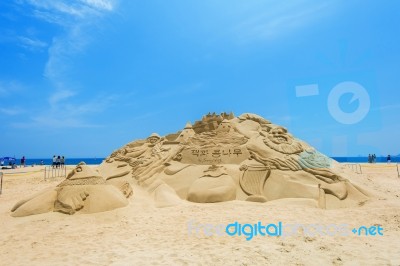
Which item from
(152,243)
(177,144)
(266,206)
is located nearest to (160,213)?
(152,243)

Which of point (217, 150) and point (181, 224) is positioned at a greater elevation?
point (217, 150)

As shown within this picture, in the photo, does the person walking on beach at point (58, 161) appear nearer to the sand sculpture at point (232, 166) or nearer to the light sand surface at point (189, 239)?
the sand sculpture at point (232, 166)

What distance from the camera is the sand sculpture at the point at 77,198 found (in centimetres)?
612

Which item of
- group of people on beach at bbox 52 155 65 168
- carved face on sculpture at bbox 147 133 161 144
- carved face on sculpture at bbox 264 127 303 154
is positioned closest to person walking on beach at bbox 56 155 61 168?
group of people on beach at bbox 52 155 65 168

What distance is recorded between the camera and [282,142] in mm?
8594

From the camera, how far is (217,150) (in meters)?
8.59

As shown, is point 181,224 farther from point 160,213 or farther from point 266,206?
point 266,206

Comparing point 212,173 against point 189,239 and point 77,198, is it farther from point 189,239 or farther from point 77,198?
point 77,198

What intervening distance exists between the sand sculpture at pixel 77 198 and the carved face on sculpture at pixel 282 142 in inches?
175

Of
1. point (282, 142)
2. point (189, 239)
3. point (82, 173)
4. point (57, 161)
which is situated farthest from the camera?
point (57, 161)

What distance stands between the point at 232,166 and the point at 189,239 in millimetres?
3687

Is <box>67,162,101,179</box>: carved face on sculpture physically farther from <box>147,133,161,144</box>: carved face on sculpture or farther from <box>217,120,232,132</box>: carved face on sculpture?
<box>217,120,232,132</box>: carved face on sculpture

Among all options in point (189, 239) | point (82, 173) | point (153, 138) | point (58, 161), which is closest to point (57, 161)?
point (58, 161)

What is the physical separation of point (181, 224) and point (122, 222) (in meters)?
1.17
